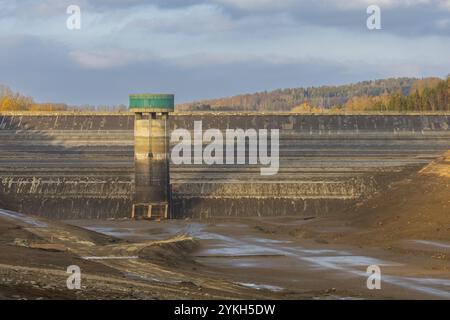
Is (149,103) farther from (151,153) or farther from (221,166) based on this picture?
(221,166)

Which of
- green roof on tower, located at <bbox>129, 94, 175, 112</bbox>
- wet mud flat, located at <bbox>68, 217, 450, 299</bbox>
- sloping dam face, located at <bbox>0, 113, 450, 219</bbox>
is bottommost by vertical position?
wet mud flat, located at <bbox>68, 217, 450, 299</bbox>

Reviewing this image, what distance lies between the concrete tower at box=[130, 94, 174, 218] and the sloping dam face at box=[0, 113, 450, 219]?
299cm

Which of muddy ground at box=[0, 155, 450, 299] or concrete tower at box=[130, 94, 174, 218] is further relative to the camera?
concrete tower at box=[130, 94, 174, 218]

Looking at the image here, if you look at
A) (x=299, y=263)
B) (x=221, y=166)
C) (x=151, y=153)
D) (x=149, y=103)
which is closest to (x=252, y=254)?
(x=299, y=263)

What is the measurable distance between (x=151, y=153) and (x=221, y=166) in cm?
1315

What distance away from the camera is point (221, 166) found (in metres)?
90.5

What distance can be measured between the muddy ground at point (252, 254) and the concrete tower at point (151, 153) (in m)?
4.68

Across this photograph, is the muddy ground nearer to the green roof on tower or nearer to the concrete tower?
the concrete tower

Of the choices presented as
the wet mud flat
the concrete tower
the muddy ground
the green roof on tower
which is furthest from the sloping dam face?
the wet mud flat

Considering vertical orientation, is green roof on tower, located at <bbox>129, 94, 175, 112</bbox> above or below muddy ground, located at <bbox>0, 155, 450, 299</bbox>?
above

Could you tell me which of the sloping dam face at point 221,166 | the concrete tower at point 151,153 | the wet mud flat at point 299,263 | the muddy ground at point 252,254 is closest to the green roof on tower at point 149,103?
the concrete tower at point 151,153

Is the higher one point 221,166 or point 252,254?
point 221,166

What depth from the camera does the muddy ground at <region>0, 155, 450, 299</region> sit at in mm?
30453
